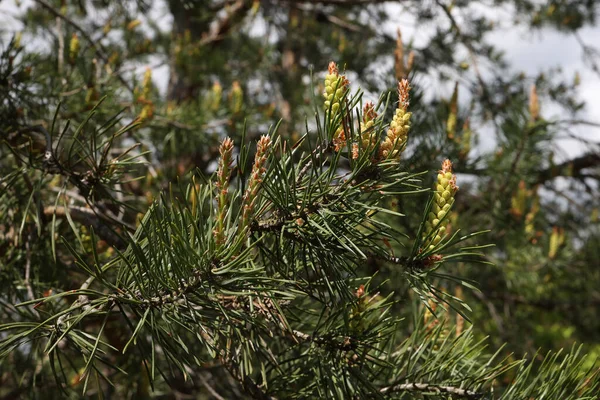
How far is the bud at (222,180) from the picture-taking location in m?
0.49

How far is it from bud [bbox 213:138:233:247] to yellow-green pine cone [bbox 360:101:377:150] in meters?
0.12

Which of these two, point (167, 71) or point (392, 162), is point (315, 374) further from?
point (167, 71)

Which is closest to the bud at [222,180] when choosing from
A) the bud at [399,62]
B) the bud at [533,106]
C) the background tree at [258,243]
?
the background tree at [258,243]

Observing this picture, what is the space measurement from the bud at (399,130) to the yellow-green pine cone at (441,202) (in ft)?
0.14

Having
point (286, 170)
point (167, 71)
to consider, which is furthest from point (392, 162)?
point (167, 71)

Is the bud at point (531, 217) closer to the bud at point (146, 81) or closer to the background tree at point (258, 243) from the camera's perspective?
the background tree at point (258, 243)

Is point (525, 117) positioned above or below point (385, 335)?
above

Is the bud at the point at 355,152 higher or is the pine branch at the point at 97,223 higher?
the bud at the point at 355,152

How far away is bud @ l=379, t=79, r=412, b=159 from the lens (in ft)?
1.59

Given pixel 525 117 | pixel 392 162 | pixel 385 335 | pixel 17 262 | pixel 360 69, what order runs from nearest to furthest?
pixel 392 162, pixel 385 335, pixel 17 262, pixel 525 117, pixel 360 69

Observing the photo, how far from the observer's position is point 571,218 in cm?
301

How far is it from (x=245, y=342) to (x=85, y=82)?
0.76 metres

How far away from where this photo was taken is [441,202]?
0.50 meters

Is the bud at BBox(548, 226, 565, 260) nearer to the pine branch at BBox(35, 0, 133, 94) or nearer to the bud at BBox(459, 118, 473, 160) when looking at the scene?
the bud at BBox(459, 118, 473, 160)
